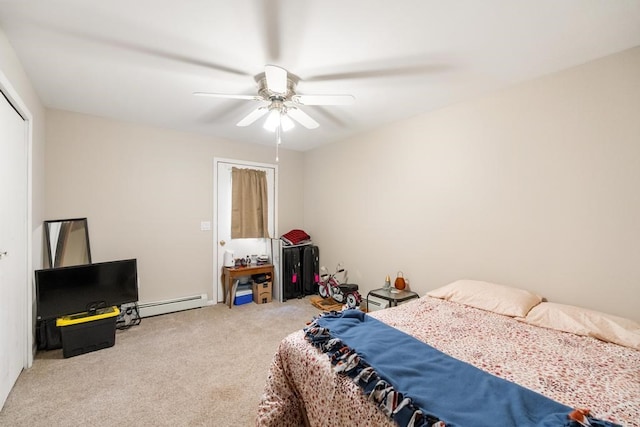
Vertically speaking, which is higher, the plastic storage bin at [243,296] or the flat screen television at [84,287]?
the flat screen television at [84,287]

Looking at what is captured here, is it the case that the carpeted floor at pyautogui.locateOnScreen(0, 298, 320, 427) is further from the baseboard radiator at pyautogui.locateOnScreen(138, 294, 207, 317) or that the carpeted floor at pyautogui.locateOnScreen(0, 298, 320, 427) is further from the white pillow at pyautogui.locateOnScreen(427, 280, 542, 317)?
the white pillow at pyautogui.locateOnScreen(427, 280, 542, 317)

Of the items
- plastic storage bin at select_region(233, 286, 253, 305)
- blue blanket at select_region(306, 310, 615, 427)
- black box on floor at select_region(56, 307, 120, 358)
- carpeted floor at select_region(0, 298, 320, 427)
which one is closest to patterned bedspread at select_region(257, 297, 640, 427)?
blue blanket at select_region(306, 310, 615, 427)

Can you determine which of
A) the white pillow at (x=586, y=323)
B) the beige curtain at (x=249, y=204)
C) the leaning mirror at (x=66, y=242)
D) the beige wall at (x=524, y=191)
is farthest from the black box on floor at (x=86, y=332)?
the white pillow at (x=586, y=323)

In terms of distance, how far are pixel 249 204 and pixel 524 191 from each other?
3.61m

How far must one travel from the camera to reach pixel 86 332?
2721mm

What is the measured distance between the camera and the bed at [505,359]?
48.5 inches

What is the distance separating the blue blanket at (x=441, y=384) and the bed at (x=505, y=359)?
36mm

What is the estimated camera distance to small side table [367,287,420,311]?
3064mm

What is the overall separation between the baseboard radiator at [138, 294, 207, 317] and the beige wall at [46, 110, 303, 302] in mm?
80

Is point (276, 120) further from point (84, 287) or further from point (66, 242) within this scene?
point (66, 242)

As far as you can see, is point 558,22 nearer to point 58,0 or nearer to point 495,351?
point 495,351

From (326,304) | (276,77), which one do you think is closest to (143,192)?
(276,77)

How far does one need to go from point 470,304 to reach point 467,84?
1940 millimetres

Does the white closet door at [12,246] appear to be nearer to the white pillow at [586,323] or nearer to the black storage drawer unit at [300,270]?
the black storage drawer unit at [300,270]
